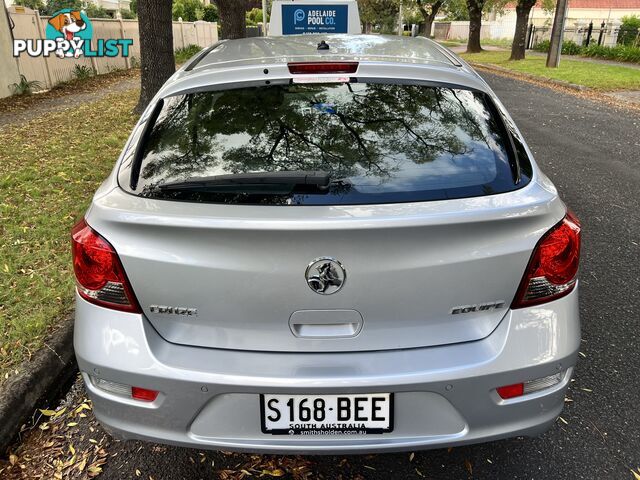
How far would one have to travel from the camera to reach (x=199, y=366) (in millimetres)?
1824

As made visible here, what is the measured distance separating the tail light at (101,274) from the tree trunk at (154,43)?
764cm

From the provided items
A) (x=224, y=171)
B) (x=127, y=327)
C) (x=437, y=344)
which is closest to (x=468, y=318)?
(x=437, y=344)

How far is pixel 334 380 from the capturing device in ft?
5.88

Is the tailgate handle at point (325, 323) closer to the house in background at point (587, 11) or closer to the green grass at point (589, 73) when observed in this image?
the green grass at point (589, 73)

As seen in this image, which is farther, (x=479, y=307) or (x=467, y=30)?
(x=467, y=30)

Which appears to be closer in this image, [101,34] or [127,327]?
[127,327]

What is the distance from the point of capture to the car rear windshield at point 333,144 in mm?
1867

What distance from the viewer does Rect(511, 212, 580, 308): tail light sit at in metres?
1.87

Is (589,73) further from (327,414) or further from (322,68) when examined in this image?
(327,414)

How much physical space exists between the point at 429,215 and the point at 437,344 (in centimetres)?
44

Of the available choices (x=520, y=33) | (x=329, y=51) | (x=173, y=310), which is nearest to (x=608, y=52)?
(x=520, y=33)

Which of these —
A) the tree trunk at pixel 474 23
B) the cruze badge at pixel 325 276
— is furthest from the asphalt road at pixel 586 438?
the tree trunk at pixel 474 23

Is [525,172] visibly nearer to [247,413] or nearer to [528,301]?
[528,301]

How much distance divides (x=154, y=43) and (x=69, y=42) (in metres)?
7.36
